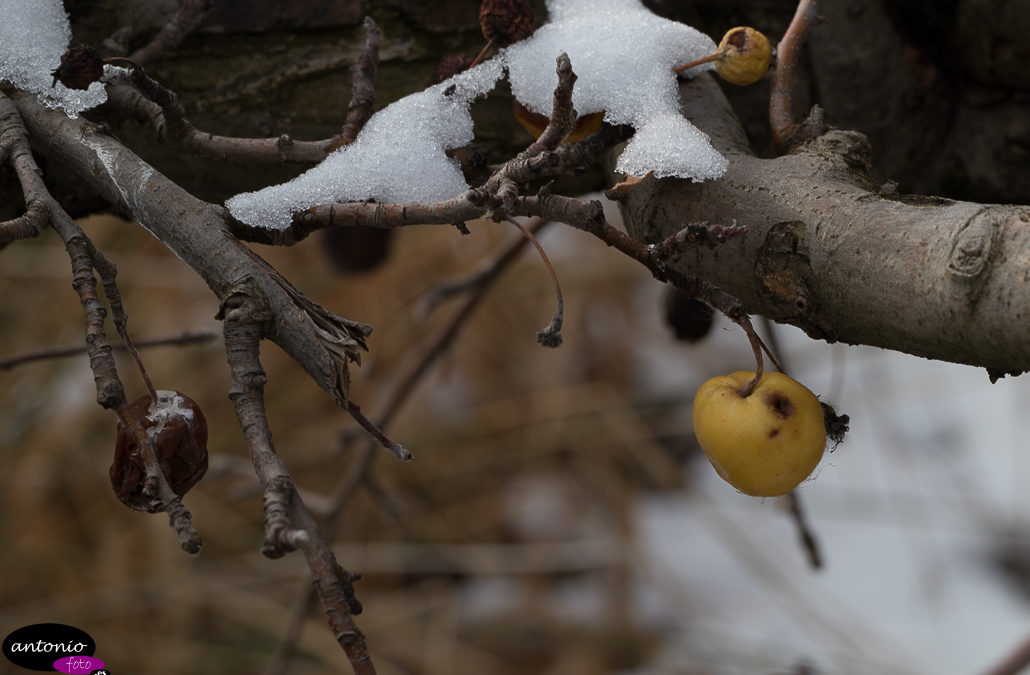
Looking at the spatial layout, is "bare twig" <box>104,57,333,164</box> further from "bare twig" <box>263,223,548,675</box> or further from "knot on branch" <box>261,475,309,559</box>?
"bare twig" <box>263,223,548,675</box>

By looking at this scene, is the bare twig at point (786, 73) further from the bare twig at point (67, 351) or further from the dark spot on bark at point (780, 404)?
the bare twig at point (67, 351)

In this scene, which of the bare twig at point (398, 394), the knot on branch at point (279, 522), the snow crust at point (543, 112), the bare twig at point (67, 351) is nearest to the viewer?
the knot on branch at point (279, 522)

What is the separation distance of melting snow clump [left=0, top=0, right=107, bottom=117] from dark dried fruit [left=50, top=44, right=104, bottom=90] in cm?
8

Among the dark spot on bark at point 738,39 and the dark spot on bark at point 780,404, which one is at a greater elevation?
the dark spot on bark at point 738,39

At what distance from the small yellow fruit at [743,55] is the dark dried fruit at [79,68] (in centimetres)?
43

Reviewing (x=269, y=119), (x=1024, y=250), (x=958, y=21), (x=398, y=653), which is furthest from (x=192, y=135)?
(x=398, y=653)

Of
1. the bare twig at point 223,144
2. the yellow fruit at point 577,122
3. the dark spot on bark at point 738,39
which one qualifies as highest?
the dark spot on bark at point 738,39

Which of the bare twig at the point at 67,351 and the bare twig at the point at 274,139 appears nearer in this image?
the bare twig at the point at 274,139

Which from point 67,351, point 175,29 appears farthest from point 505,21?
point 67,351

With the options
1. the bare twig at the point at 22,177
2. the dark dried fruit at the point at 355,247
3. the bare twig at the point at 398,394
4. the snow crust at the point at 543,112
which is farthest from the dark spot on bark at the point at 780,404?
the dark dried fruit at the point at 355,247

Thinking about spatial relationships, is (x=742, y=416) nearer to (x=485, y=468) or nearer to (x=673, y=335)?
(x=673, y=335)

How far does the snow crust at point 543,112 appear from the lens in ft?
1.90

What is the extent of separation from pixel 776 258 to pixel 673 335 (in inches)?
17.0

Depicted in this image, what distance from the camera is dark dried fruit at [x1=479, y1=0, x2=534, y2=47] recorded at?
66 centimetres
